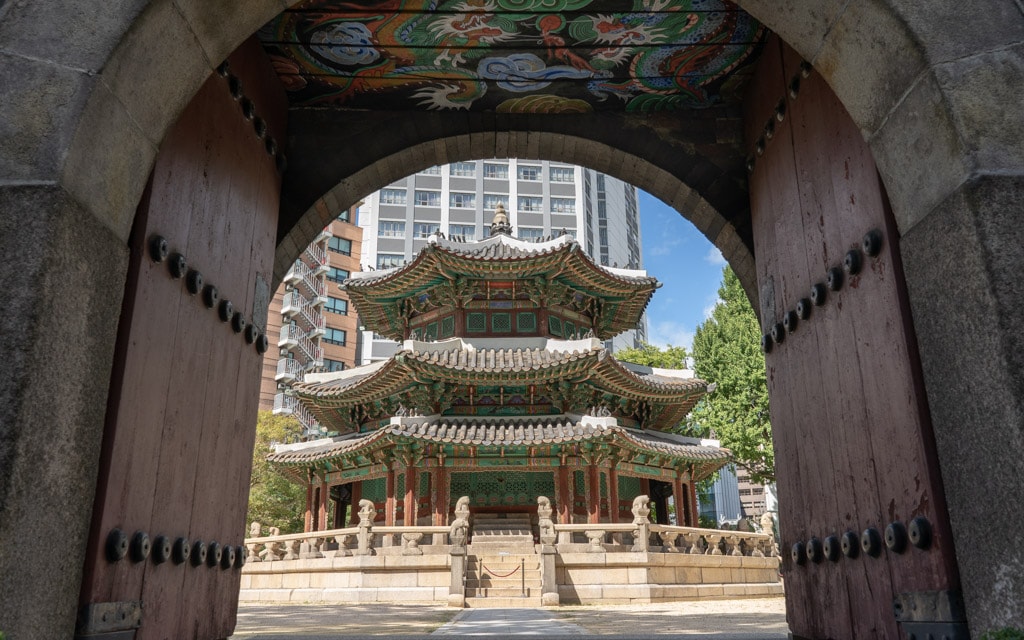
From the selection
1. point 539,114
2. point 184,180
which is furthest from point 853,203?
point 184,180

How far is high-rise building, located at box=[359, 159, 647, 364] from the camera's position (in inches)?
2446

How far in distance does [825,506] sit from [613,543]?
482 inches

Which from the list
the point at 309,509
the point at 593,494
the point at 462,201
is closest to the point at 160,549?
the point at 593,494

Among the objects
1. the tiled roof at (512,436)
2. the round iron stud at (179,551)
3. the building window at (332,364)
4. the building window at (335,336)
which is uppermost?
the building window at (335,336)

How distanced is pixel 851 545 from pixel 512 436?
45.5ft

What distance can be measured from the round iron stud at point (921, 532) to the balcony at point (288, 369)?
44.1 metres

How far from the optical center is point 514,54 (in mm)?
4871

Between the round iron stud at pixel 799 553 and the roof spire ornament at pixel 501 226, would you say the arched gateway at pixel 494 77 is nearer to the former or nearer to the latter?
the round iron stud at pixel 799 553

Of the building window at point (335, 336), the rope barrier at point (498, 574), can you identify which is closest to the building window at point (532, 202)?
the building window at point (335, 336)

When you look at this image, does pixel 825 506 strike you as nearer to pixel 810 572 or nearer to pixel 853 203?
pixel 810 572

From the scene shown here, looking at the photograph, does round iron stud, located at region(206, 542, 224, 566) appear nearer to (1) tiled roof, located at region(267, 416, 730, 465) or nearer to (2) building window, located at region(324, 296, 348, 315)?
(1) tiled roof, located at region(267, 416, 730, 465)

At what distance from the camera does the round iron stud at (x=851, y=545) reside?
128 inches

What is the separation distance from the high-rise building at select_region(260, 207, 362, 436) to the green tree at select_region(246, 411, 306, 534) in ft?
31.6

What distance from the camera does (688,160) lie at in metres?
5.30
